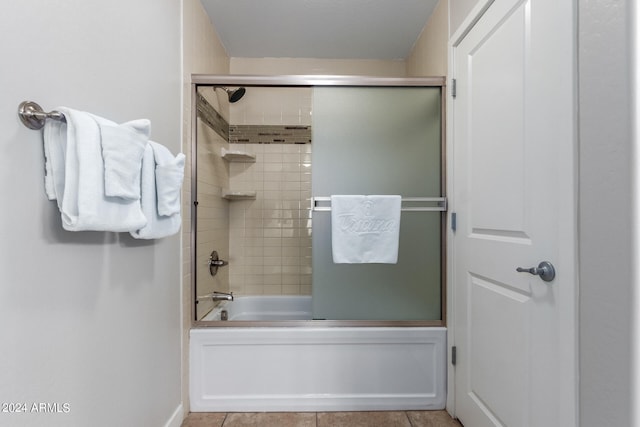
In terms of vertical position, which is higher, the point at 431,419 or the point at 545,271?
the point at 545,271

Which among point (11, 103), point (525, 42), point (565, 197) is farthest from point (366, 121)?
point (11, 103)

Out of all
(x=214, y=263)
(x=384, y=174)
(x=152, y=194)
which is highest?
(x=384, y=174)

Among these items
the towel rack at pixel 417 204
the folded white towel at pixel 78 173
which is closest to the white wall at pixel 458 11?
the towel rack at pixel 417 204

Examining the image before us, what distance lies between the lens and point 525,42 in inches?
45.4

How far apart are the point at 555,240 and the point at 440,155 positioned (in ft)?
3.05

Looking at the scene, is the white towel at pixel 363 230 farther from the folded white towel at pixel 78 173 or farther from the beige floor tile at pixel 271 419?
the folded white towel at pixel 78 173

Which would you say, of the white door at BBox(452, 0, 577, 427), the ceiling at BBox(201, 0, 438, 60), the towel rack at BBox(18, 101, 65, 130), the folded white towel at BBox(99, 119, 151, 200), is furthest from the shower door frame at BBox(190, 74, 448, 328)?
the towel rack at BBox(18, 101, 65, 130)

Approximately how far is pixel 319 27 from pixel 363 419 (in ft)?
8.15

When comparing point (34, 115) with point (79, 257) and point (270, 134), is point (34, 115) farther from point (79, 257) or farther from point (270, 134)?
point (270, 134)

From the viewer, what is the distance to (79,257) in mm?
988

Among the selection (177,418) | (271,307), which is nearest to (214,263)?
(271,307)

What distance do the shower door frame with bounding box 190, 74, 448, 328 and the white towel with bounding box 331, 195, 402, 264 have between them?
0.33 meters

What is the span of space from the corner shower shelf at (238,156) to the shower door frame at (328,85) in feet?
2.36

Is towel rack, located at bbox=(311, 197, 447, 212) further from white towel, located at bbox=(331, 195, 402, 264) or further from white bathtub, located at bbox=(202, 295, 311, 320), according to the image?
white bathtub, located at bbox=(202, 295, 311, 320)
